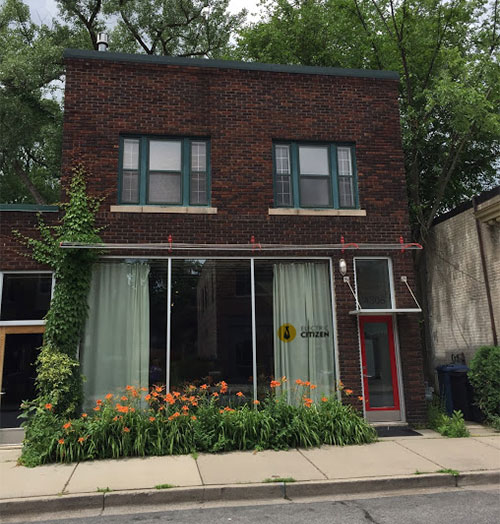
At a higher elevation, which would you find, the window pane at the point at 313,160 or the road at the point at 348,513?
the window pane at the point at 313,160

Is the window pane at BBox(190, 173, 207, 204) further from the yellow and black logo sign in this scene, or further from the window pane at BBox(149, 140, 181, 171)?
the yellow and black logo sign

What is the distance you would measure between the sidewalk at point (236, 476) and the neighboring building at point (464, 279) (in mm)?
4345

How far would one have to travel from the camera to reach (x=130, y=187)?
416 inches

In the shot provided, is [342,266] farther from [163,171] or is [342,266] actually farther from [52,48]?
[52,48]

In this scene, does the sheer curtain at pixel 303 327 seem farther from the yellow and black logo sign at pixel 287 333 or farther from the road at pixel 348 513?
the road at pixel 348 513

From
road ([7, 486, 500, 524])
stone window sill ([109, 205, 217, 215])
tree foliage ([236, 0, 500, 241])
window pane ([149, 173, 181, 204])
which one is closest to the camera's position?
road ([7, 486, 500, 524])

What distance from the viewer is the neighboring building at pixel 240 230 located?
10.1 m

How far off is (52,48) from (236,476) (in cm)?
1687

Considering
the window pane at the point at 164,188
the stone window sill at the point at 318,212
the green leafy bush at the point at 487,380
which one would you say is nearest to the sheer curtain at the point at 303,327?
the stone window sill at the point at 318,212

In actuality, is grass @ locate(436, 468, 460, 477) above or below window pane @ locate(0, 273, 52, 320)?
below

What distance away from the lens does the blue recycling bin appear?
10.8m

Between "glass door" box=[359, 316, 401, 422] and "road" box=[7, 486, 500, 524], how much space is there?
13.2 feet

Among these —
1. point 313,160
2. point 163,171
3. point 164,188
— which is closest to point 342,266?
point 313,160

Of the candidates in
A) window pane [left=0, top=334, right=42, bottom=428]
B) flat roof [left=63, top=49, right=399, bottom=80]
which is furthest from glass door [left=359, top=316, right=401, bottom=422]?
window pane [left=0, top=334, right=42, bottom=428]
